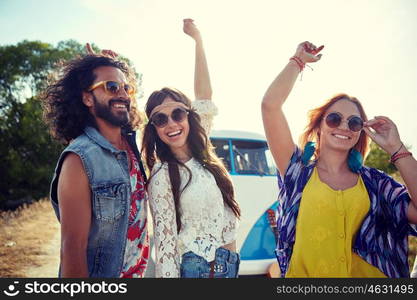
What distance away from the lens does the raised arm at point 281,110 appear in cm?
231

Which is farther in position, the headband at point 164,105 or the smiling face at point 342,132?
the headband at point 164,105

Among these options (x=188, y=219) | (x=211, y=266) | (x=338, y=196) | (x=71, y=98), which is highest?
(x=71, y=98)

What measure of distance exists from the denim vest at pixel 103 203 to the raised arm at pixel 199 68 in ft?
3.72

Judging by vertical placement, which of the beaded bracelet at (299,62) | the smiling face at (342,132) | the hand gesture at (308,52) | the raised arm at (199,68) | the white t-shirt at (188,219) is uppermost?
the raised arm at (199,68)

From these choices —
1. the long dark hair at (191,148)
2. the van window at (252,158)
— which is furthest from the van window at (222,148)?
the long dark hair at (191,148)

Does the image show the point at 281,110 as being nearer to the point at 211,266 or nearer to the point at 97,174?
the point at 211,266

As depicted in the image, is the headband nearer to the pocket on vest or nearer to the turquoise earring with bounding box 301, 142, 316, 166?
the pocket on vest

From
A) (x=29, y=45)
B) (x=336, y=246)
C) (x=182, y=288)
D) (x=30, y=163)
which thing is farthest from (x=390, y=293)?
(x=29, y=45)

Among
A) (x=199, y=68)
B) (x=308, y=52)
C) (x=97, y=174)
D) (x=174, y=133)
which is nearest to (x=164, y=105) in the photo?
(x=174, y=133)

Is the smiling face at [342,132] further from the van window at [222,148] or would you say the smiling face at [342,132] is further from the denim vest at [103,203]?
the van window at [222,148]

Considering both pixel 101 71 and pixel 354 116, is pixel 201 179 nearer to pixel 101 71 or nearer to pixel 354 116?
pixel 101 71

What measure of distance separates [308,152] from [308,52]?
78 cm

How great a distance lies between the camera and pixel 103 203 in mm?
1957

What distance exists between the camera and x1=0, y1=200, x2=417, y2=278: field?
5.41m
